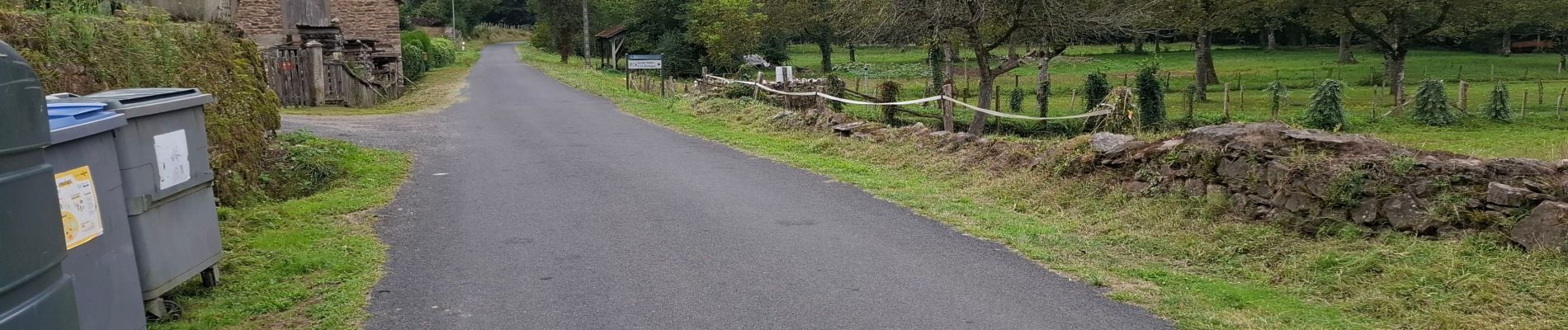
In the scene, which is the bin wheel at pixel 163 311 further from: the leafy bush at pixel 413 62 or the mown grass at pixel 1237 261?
the leafy bush at pixel 413 62

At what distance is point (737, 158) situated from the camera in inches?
485

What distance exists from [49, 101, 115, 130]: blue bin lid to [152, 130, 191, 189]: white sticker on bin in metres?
0.55

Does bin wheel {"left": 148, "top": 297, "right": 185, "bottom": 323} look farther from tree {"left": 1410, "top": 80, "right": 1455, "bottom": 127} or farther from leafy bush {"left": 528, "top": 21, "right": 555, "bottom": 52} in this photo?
leafy bush {"left": 528, "top": 21, "right": 555, "bottom": 52}

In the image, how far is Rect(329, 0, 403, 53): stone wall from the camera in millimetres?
34375

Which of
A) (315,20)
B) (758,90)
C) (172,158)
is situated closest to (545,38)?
(315,20)

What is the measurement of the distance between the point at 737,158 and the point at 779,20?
37151 mm

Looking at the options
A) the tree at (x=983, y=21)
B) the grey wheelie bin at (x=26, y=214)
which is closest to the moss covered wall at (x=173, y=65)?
the grey wheelie bin at (x=26, y=214)

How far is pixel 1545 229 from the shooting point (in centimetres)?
566

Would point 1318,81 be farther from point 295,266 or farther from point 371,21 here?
point 295,266

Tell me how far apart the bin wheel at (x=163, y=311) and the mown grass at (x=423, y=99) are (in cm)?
1442

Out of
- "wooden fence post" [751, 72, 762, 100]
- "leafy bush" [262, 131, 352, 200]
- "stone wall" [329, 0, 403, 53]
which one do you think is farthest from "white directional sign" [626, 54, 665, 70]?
"leafy bush" [262, 131, 352, 200]

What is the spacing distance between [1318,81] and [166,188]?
35.7 meters

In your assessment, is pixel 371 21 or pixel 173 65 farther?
pixel 371 21

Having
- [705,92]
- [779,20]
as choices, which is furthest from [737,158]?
[779,20]
